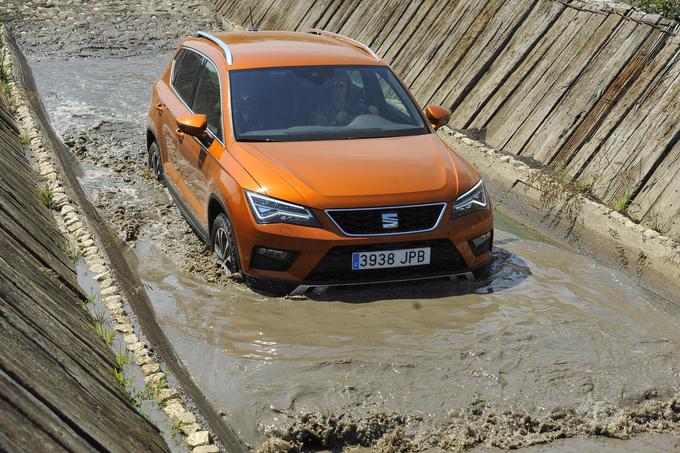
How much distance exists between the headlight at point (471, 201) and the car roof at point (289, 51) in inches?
73.6

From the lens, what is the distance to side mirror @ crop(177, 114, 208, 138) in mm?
8203

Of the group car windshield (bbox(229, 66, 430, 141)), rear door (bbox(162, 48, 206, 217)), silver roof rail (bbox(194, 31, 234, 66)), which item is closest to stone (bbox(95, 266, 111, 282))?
rear door (bbox(162, 48, 206, 217))

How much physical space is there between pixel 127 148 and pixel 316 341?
21.7 ft

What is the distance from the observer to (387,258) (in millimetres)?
7133

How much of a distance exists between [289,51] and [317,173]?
1934 millimetres

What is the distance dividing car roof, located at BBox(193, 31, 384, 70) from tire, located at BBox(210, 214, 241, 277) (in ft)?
4.97

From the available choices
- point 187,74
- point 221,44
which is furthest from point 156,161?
point 221,44

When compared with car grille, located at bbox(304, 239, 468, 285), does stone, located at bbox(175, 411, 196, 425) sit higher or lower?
lower

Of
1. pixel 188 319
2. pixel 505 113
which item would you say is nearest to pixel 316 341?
pixel 188 319

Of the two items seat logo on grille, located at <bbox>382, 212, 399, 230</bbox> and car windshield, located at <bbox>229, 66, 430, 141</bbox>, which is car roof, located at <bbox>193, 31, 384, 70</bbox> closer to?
car windshield, located at <bbox>229, 66, 430, 141</bbox>

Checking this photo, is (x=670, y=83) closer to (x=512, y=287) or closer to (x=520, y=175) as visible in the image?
(x=520, y=175)

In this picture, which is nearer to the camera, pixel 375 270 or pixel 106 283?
pixel 375 270

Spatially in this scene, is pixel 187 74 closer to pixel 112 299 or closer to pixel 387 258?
pixel 112 299

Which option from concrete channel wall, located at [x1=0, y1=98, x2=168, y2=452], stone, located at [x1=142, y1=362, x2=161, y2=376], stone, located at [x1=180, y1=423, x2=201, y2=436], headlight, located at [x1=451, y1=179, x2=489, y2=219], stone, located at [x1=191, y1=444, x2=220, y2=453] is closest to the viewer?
concrete channel wall, located at [x1=0, y1=98, x2=168, y2=452]
